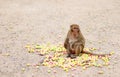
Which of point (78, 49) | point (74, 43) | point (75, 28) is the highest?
point (75, 28)

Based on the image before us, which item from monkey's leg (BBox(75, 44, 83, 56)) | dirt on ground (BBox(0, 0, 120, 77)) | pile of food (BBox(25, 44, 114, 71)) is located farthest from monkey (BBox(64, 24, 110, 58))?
dirt on ground (BBox(0, 0, 120, 77))

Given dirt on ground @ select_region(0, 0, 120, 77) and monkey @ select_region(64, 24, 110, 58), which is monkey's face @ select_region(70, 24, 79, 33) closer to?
monkey @ select_region(64, 24, 110, 58)

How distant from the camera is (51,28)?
9.23 metres

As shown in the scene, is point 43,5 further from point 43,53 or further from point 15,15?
point 43,53

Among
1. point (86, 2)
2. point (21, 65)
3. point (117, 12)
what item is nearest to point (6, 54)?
point (21, 65)

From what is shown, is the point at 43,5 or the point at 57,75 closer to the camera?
the point at 57,75

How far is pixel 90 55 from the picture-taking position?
7.00m

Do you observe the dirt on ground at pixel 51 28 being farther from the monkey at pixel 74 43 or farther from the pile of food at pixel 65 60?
the monkey at pixel 74 43

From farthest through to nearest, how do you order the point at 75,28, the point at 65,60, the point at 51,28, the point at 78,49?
the point at 51,28, the point at 78,49, the point at 65,60, the point at 75,28

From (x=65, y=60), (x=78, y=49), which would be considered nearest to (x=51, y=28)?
(x=78, y=49)

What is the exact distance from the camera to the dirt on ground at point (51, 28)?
6.51 metres

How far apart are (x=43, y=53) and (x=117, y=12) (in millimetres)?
4373

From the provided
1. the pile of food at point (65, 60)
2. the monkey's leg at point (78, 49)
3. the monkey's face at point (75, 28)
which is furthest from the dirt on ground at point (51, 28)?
the monkey's face at point (75, 28)

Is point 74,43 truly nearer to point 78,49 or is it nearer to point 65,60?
point 78,49
